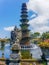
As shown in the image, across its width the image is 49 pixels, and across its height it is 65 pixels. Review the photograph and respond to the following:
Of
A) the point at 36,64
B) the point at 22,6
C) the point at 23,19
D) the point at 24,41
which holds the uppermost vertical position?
the point at 22,6

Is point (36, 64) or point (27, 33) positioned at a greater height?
point (27, 33)

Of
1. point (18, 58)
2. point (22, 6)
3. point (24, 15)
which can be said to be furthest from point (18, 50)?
point (22, 6)

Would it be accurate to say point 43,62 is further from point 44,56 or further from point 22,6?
point 22,6

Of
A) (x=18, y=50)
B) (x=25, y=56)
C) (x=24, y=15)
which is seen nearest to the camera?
(x=18, y=50)

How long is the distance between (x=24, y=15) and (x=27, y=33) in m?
4.04

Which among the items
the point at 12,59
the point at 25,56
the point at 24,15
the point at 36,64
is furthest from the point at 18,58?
the point at 24,15

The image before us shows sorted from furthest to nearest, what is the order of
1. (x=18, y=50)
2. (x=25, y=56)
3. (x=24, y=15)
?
(x=24, y=15)
(x=25, y=56)
(x=18, y=50)

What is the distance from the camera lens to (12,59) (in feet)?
51.9

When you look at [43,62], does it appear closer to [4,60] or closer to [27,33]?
[4,60]

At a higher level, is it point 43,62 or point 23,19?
point 23,19

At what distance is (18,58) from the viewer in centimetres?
1577

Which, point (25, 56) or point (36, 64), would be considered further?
point (25, 56)

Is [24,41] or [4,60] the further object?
[24,41]

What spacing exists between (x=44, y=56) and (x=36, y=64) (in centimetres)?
76
